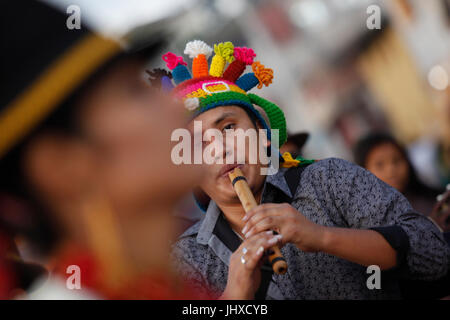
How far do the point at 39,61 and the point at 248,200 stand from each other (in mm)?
1074

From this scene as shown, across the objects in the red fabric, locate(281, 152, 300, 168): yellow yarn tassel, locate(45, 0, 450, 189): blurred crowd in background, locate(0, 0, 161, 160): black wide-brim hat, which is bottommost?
the red fabric

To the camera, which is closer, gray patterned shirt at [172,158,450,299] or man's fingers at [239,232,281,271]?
man's fingers at [239,232,281,271]

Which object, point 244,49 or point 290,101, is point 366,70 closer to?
point 290,101

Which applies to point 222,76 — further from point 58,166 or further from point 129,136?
point 58,166

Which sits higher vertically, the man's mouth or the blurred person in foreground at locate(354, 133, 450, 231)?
the blurred person in foreground at locate(354, 133, 450, 231)

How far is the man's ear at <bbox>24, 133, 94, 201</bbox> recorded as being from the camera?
0.76 meters

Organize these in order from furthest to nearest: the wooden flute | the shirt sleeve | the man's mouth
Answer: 1. the man's mouth
2. the shirt sleeve
3. the wooden flute

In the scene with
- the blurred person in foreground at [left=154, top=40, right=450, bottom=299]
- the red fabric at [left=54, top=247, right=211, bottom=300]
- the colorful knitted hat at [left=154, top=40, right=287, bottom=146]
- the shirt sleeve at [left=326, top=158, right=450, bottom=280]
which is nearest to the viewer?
the red fabric at [left=54, top=247, right=211, bottom=300]

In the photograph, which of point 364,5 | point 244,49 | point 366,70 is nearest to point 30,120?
point 244,49

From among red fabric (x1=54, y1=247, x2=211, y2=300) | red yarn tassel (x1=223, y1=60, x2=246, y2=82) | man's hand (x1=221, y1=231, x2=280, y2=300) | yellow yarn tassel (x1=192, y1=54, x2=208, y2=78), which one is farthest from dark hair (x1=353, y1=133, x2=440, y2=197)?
red fabric (x1=54, y1=247, x2=211, y2=300)

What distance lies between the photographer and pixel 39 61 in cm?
84

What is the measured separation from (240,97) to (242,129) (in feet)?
0.60

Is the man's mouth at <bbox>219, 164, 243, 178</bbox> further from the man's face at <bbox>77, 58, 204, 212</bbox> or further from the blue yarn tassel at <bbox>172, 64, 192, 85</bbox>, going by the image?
the man's face at <bbox>77, 58, 204, 212</bbox>

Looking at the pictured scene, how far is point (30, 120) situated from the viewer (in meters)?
0.75
